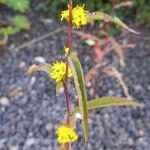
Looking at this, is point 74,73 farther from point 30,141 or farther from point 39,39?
point 39,39

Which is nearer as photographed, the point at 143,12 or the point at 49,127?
the point at 49,127

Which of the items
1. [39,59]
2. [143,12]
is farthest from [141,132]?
[143,12]

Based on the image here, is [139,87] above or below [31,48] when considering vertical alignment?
below

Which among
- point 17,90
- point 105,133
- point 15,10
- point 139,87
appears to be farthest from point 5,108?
point 15,10

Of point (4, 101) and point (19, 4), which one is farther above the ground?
point (19, 4)

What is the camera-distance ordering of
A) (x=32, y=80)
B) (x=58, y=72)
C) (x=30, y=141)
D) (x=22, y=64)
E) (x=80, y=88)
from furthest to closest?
1. (x=22, y=64)
2. (x=32, y=80)
3. (x=30, y=141)
4. (x=58, y=72)
5. (x=80, y=88)

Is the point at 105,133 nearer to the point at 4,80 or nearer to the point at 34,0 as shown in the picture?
the point at 4,80

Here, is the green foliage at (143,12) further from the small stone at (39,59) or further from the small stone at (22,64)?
the small stone at (22,64)

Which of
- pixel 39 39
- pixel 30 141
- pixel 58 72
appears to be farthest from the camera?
pixel 39 39

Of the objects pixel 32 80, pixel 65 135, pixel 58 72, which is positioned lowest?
pixel 65 135
